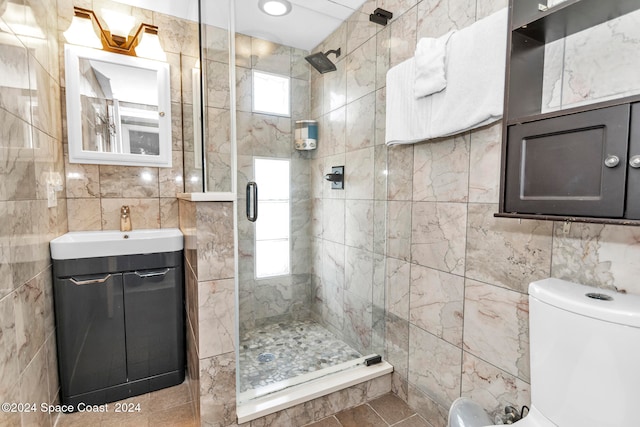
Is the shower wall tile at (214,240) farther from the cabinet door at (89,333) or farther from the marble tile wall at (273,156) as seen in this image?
the cabinet door at (89,333)

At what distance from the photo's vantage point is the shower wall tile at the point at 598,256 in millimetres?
890

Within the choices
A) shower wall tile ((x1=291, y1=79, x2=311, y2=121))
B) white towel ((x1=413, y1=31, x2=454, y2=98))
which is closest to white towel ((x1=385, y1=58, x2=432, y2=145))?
white towel ((x1=413, y1=31, x2=454, y2=98))

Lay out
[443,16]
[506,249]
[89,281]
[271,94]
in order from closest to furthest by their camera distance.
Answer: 1. [506,249]
2. [443,16]
3. [89,281]
4. [271,94]

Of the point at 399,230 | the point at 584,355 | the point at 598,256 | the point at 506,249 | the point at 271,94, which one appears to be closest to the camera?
the point at 584,355

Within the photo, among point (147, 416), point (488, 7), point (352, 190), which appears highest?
point (488, 7)

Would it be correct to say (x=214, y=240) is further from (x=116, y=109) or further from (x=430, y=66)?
(x=116, y=109)

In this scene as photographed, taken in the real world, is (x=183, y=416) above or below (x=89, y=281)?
below

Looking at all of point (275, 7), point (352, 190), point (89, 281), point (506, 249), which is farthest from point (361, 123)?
point (89, 281)

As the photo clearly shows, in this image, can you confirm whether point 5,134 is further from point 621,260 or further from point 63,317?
point 621,260

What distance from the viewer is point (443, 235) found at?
148 cm

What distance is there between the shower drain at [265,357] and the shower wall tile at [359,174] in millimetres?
1170

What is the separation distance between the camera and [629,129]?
74cm

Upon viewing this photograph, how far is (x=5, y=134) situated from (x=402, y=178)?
1.76 m

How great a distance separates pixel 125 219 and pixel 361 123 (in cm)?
177
